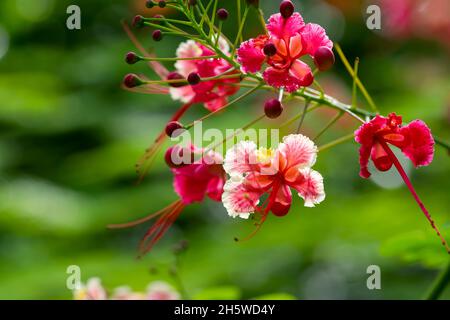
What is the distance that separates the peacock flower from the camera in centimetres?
207

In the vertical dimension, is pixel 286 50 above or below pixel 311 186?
above

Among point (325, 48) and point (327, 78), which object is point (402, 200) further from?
point (325, 48)

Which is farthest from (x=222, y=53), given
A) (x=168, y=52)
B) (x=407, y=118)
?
(x=168, y=52)

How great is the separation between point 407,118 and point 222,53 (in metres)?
2.89

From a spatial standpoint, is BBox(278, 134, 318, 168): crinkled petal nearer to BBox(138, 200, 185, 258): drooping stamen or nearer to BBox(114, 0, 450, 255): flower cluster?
BBox(114, 0, 450, 255): flower cluster

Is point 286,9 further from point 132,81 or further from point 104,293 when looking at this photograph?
point 104,293

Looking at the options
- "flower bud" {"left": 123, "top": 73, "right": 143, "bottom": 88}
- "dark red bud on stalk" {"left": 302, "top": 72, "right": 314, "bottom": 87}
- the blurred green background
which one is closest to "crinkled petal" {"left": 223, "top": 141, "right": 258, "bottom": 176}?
"dark red bud on stalk" {"left": 302, "top": 72, "right": 314, "bottom": 87}

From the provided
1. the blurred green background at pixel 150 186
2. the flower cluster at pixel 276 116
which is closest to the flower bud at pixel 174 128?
the flower cluster at pixel 276 116

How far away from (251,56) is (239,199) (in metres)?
0.38

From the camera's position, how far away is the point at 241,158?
6.98ft

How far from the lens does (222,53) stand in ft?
7.10

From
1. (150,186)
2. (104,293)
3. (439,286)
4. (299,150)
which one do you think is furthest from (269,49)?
(150,186)
